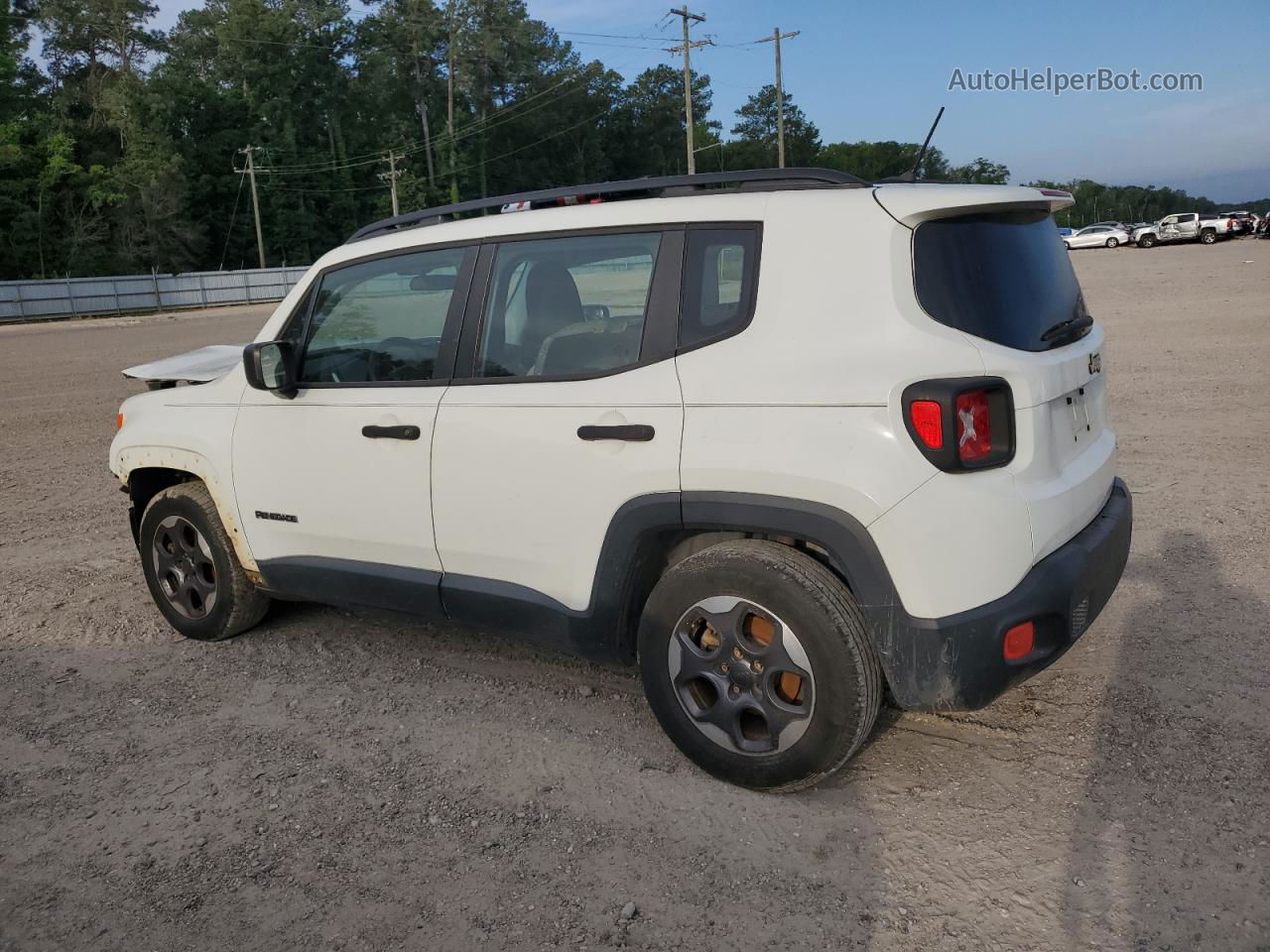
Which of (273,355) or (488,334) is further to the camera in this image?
(273,355)

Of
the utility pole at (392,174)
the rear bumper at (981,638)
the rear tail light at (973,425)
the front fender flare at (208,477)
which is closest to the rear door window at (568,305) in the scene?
the rear tail light at (973,425)

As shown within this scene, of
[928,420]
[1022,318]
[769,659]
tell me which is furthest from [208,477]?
[1022,318]

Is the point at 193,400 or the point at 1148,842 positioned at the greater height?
the point at 193,400

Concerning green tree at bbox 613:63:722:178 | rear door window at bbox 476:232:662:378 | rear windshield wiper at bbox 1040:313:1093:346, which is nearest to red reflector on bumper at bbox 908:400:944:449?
rear windshield wiper at bbox 1040:313:1093:346

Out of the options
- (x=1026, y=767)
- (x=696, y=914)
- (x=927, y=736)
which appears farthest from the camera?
(x=927, y=736)

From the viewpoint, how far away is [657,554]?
141 inches

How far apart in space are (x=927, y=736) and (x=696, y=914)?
129 centimetres

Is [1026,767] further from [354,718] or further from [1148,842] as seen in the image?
[354,718]

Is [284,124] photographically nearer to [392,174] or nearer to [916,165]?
[392,174]

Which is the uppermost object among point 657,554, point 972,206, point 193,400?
point 972,206

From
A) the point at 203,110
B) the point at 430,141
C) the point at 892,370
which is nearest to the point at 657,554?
the point at 892,370

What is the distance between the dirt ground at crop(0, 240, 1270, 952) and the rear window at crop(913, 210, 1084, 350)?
4.80ft

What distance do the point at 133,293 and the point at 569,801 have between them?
47144mm

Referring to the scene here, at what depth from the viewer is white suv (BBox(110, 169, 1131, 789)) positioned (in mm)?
3016
